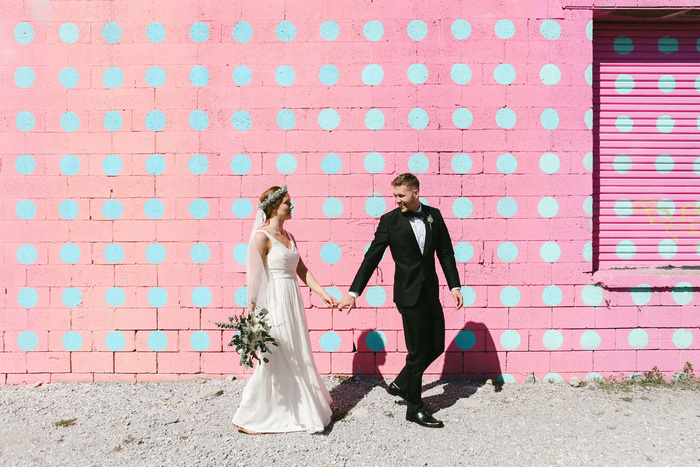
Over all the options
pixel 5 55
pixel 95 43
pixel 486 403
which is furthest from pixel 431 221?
pixel 5 55

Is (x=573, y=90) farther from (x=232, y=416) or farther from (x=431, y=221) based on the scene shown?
(x=232, y=416)

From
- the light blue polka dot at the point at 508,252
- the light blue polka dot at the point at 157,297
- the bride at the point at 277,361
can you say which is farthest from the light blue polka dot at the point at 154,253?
the light blue polka dot at the point at 508,252

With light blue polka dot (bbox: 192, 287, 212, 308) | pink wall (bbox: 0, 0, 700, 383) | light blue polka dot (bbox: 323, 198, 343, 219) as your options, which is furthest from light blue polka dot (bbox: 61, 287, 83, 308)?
light blue polka dot (bbox: 323, 198, 343, 219)

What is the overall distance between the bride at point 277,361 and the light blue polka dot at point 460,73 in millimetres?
2246

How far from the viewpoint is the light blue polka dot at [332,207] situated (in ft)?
15.7

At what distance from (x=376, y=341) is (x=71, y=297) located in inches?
124

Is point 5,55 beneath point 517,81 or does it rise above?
above

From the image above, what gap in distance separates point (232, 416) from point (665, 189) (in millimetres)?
4856

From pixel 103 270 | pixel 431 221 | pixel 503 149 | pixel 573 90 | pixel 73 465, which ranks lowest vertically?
pixel 73 465

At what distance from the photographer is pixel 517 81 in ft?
15.7

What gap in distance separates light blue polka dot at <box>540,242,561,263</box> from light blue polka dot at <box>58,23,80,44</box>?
17.0 feet

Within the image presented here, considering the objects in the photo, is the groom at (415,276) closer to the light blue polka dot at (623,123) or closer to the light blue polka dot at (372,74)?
the light blue polka dot at (372,74)

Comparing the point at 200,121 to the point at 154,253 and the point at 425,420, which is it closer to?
the point at 154,253

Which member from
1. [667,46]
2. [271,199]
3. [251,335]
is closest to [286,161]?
[271,199]
